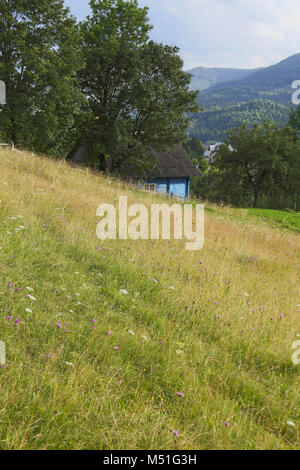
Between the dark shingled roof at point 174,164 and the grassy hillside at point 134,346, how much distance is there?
25.0 m

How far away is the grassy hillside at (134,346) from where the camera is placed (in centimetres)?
238

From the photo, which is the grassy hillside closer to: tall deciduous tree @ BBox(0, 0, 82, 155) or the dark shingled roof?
tall deciduous tree @ BBox(0, 0, 82, 155)

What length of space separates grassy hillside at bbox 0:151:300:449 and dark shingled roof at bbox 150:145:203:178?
2502cm

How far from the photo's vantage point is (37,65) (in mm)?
16391

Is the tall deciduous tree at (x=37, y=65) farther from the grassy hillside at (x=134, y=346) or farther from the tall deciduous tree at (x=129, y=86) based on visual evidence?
the grassy hillside at (x=134, y=346)

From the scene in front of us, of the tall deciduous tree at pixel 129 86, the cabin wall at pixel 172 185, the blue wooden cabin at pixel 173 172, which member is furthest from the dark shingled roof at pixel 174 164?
the tall deciduous tree at pixel 129 86

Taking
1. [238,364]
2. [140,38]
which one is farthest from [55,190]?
[140,38]

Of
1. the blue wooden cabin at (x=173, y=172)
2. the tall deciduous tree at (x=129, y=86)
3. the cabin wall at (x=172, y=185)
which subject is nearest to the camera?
the tall deciduous tree at (x=129, y=86)

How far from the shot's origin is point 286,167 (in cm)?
3628

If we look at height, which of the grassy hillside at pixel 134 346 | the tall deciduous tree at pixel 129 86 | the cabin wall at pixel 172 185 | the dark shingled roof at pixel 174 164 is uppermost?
the tall deciduous tree at pixel 129 86

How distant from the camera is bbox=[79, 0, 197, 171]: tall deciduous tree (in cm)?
1903

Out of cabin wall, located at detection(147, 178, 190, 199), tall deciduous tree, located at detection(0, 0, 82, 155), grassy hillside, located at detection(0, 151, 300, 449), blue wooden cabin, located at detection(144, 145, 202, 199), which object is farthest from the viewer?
cabin wall, located at detection(147, 178, 190, 199)

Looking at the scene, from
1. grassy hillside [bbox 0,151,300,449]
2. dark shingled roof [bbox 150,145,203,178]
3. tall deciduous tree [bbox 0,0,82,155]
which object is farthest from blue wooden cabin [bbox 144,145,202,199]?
grassy hillside [bbox 0,151,300,449]

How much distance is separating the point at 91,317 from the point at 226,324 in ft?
5.51
